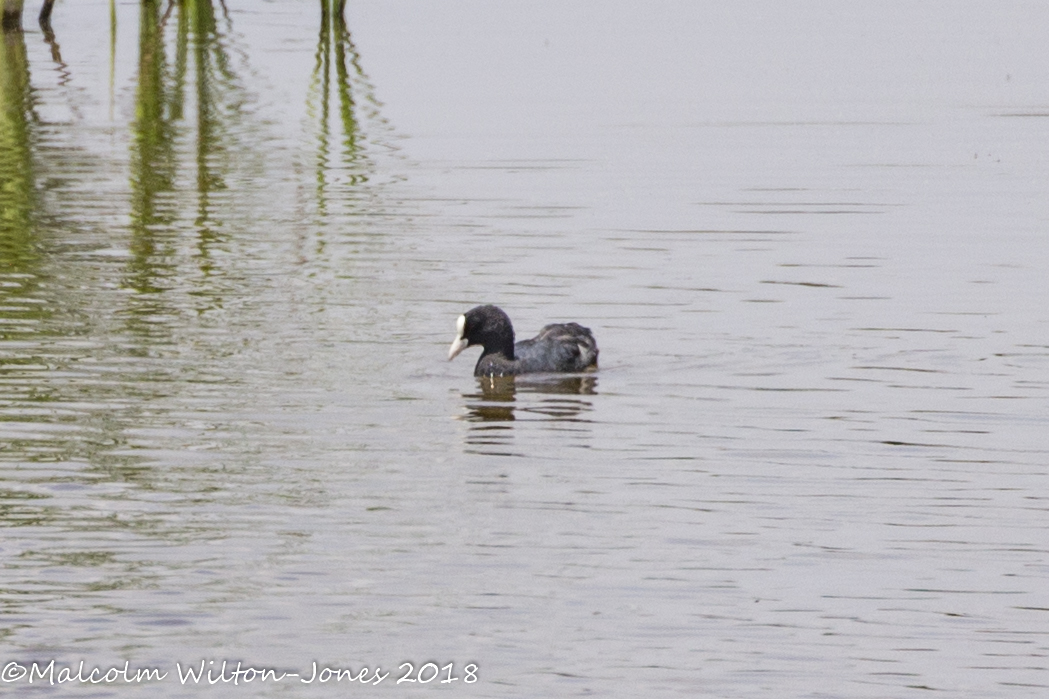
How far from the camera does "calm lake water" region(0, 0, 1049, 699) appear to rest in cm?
874

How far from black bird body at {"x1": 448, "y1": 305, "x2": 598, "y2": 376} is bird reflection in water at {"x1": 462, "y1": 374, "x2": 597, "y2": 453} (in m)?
0.08

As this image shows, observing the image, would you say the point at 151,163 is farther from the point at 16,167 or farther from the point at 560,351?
the point at 560,351

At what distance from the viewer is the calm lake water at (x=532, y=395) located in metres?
8.74

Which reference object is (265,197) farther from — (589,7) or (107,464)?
(589,7)

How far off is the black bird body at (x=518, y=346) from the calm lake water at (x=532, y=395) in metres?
0.30

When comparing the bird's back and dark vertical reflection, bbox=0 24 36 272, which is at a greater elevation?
the bird's back

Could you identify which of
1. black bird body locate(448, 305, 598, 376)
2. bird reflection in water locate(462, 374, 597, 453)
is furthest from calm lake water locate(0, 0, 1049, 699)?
black bird body locate(448, 305, 598, 376)

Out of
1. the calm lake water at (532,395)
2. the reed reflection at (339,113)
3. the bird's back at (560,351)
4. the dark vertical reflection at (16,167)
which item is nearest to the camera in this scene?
the calm lake water at (532,395)

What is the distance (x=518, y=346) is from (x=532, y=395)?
0.68m

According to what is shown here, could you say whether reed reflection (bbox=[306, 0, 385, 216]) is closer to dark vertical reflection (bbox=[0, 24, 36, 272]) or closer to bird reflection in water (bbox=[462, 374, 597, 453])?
dark vertical reflection (bbox=[0, 24, 36, 272])

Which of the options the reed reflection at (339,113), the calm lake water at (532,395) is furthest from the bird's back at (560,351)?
the reed reflection at (339,113)

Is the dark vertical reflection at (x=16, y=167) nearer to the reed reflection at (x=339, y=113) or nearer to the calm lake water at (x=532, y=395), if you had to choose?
the calm lake water at (x=532, y=395)

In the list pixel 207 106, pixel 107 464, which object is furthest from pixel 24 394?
pixel 207 106

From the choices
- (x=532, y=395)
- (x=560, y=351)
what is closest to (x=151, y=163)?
(x=560, y=351)
